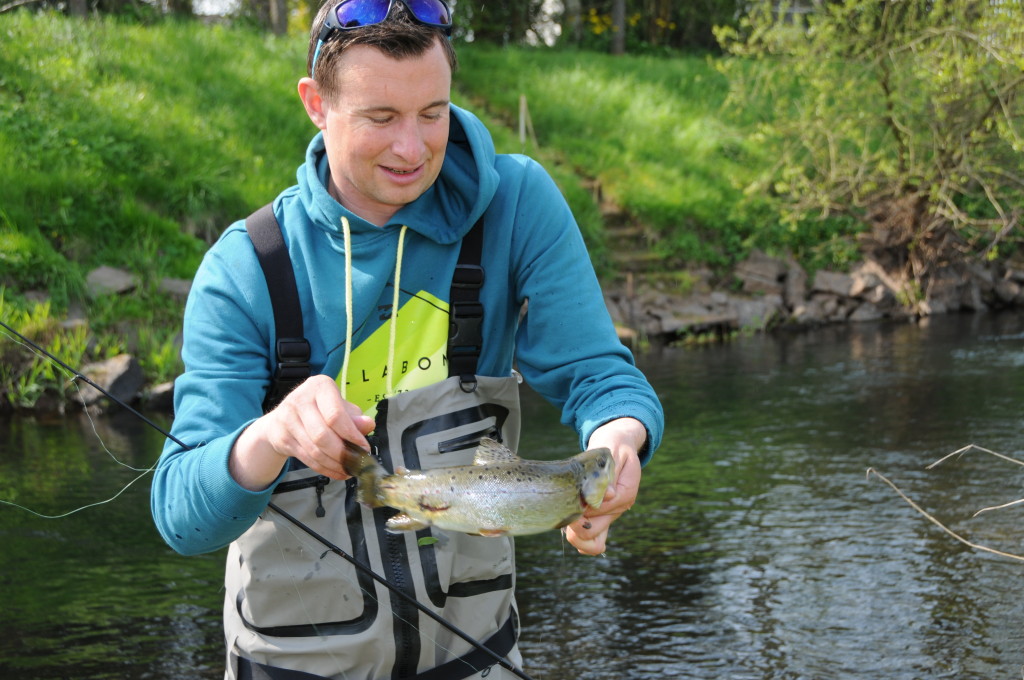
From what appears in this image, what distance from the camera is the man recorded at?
2.19m

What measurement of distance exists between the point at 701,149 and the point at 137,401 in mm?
13928

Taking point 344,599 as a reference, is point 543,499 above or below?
above

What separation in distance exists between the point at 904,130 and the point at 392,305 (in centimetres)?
1614

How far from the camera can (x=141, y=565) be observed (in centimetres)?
704

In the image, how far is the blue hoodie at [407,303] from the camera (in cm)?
222

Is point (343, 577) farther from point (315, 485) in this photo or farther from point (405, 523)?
point (405, 523)

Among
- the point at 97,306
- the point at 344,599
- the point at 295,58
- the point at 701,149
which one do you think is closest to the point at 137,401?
the point at 97,306

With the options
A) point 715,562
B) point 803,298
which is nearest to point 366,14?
point 715,562

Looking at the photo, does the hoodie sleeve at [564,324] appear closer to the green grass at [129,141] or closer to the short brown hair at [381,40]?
the short brown hair at [381,40]

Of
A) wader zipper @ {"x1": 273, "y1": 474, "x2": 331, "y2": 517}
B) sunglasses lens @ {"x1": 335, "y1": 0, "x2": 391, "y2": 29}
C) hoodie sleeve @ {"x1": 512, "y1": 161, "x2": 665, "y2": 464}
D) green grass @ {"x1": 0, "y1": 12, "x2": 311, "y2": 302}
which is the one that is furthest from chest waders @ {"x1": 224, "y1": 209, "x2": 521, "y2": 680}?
green grass @ {"x1": 0, "y1": 12, "x2": 311, "y2": 302}

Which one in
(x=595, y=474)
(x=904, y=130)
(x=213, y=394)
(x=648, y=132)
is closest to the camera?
(x=595, y=474)

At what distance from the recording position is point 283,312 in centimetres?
229

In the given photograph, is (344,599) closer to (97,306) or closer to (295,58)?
(97,306)

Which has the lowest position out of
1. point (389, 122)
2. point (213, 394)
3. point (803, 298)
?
point (803, 298)
